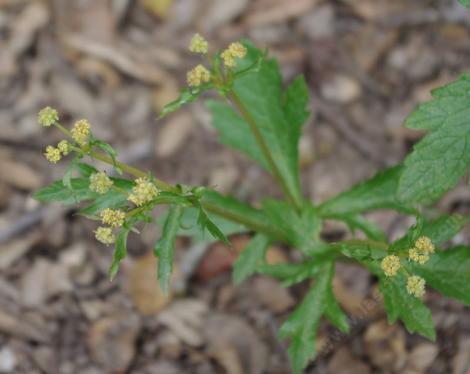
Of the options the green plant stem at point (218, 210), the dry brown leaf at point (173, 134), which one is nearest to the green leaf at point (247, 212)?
the green plant stem at point (218, 210)

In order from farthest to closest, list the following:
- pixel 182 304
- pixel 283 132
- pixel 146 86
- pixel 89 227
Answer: pixel 146 86
pixel 89 227
pixel 182 304
pixel 283 132

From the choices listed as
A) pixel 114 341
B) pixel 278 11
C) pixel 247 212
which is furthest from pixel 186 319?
pixel 278 11

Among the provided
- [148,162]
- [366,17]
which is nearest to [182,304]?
[148,162]

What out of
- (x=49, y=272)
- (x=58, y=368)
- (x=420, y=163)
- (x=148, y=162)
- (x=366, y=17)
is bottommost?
(x=420, y=163)

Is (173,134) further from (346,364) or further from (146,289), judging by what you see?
(346,364)

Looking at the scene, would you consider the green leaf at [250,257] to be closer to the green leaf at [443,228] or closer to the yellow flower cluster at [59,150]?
the green leaf at [443,228]

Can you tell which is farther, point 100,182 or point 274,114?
point 274,114

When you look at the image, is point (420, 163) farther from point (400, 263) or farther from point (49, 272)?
point (49, 272)
